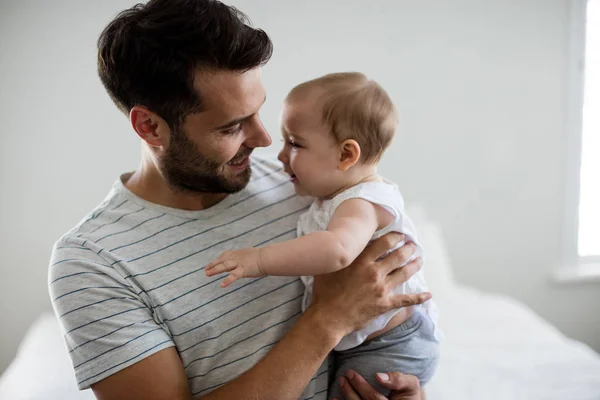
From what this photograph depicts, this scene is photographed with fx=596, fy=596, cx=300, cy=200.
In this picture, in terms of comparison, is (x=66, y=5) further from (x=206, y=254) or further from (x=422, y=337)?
(x=422, y=337)

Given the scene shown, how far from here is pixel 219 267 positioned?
101 cm

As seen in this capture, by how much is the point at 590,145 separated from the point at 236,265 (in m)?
2.25

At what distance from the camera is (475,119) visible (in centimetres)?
252

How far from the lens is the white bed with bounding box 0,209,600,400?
5.21 ft

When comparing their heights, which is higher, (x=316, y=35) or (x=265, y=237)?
(x=316, y=35)

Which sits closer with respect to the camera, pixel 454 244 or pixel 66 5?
pixel 66 5

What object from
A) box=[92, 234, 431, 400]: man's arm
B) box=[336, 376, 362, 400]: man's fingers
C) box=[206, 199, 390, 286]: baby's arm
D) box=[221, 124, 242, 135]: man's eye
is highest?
box=[221, 124, 242, 135]: man's eye

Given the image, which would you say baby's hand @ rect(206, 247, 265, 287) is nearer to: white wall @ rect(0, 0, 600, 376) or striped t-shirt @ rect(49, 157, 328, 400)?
striped t-shirt @ rect(49, 157, 328, 400)

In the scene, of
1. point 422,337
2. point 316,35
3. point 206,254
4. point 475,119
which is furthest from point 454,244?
point 206,254

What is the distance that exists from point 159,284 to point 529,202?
6.38 ft

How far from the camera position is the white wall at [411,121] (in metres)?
2.06

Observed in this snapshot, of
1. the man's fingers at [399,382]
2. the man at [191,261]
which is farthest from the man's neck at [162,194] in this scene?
the man's fingers at [399,382]

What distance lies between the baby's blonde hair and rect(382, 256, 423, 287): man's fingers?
0.26 m

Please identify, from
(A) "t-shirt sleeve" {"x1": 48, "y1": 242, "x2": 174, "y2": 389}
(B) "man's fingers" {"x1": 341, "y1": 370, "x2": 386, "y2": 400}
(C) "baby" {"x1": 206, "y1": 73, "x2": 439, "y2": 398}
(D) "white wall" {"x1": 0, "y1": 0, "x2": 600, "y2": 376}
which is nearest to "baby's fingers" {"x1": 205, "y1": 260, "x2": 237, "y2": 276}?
(C) "baby" {"x1": 206, "y1": 73, "x2": 439, "y2": 398}
